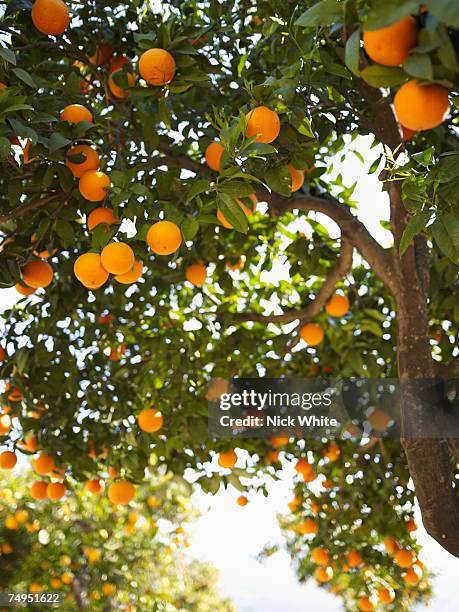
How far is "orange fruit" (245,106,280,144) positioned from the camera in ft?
5.20

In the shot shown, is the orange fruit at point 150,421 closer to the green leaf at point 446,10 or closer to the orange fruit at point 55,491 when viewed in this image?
the orange fruit at point 55,491

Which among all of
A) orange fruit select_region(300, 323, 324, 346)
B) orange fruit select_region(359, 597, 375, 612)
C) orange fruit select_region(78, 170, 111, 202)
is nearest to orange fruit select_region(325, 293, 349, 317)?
orange fruit select_region(300, 323, 324, 346)

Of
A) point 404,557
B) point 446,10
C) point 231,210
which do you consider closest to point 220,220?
point 231,210

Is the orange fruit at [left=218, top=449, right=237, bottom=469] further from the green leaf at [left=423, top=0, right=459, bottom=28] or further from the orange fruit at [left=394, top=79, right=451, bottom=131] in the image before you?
the green leaf at [left=423, top=0, right=459, bottom=28]

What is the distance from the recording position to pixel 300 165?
1810 millimetres

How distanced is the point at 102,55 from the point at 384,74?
1.71 m

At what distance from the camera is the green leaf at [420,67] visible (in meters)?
1.00

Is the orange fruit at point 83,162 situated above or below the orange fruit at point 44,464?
above

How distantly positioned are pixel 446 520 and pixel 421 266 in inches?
35.0

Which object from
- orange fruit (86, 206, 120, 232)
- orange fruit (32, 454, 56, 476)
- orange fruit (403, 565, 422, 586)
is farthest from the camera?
orange fruit (403, 565, 422, 586)

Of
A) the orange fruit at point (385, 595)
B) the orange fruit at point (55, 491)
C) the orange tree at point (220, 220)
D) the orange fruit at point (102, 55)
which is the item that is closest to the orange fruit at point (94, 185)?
the orange tree at point (220, 220)

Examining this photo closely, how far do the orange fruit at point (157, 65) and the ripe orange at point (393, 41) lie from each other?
2.96 feet

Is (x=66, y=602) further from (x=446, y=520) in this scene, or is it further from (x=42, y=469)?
(x=446, y=520)

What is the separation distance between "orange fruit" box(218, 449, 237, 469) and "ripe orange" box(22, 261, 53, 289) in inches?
47.7
